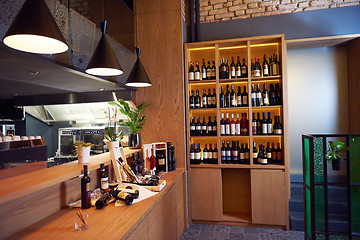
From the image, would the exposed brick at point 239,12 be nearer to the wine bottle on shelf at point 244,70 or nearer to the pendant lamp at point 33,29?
the wine bottle on shelf at point 244,70

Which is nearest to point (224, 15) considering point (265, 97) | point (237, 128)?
point (265, 97)

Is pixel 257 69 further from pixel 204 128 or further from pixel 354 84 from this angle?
pixel 354 84

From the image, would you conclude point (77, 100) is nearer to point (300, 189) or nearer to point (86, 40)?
point (86, 40)

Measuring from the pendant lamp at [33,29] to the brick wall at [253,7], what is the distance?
335 centimetres

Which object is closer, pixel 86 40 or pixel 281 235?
pixel 86 40

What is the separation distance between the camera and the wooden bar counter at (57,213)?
4.61 ft

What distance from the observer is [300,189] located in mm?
3795

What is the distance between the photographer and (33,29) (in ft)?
3.81

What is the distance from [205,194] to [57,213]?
2332 millimetres

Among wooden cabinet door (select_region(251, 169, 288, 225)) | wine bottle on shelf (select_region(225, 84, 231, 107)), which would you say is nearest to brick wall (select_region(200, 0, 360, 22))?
wine bottle on shelf (select_region(225, 84, 231, 107))

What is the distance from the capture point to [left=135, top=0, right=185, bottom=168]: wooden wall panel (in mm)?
3570

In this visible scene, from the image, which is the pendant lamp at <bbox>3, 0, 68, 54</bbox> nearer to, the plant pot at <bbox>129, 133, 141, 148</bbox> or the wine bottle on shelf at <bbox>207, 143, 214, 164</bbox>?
the plant pot at <bbox>129, 133, 141, 148</bbox>

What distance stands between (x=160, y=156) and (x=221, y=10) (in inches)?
109

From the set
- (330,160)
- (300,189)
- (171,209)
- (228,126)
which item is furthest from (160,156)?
(300,189)
